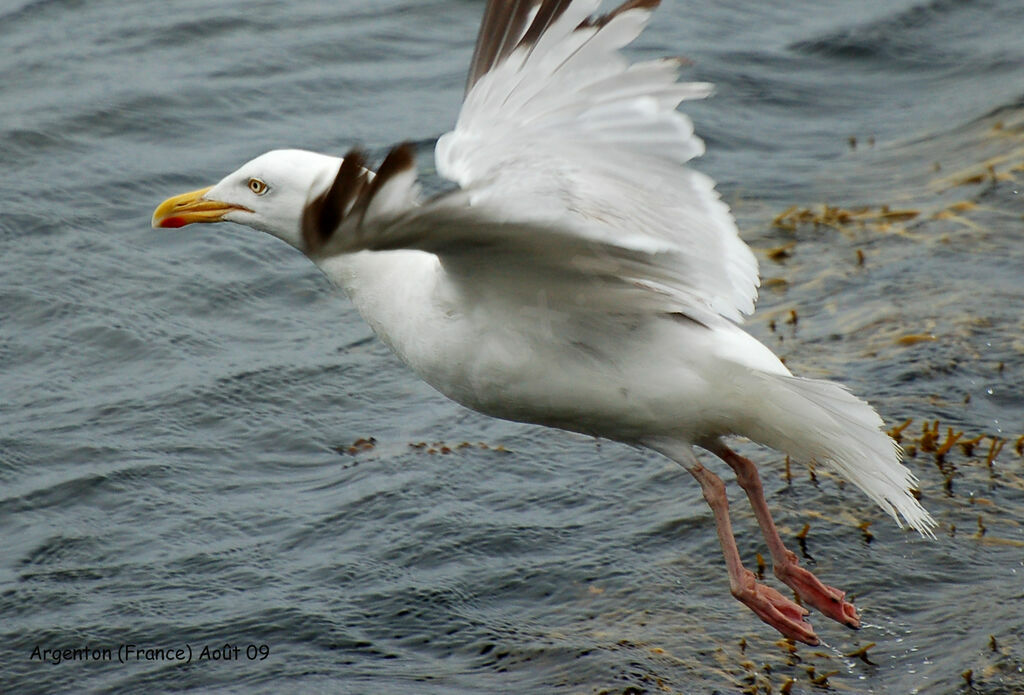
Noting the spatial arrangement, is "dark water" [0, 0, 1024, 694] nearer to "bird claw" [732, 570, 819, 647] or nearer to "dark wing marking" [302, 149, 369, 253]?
"bird claw" [732, 570, 819, 647]

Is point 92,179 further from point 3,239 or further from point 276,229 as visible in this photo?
point 276,229

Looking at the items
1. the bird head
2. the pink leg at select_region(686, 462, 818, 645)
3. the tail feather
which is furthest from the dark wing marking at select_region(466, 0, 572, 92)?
the pink leg at select_region(686, 462, 818, 645)

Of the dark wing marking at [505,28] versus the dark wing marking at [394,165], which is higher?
the dark wing marking at [505,28]

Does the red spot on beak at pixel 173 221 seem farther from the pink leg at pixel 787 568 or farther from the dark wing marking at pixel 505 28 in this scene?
the pink leg at pixel 787 568

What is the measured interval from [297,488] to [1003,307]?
340 cm

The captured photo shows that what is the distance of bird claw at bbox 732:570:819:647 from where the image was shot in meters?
4.93

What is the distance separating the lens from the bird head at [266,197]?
4.98m

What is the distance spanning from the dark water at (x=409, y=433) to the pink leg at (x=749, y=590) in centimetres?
13

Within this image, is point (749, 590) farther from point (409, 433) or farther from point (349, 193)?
point (409, 433)

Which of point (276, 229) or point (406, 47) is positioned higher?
point (276, 229)

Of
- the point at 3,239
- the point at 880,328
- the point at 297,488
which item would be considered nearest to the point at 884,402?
the point at 880,328

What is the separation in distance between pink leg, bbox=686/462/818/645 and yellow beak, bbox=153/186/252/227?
1821mm

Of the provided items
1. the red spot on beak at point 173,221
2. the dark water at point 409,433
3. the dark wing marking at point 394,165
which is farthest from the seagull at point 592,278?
the dark water at point 409,433

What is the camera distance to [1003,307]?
7.03 metres
